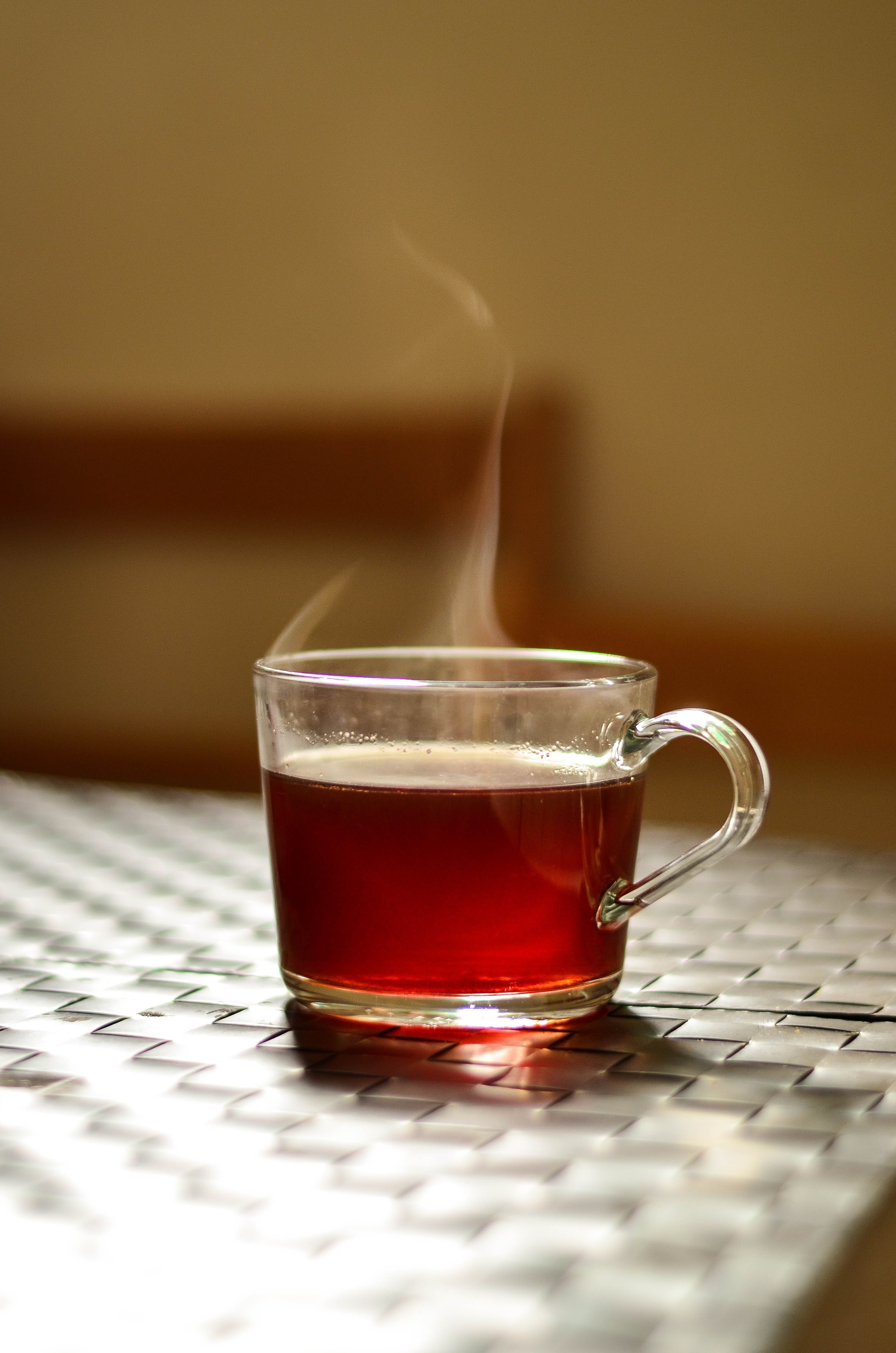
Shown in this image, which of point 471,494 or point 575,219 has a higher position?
point 575,219

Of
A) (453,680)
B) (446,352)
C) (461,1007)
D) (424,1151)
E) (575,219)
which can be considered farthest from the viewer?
(446,352)

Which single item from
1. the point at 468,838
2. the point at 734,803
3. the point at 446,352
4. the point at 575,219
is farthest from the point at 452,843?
the point at 446,352

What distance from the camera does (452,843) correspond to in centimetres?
53

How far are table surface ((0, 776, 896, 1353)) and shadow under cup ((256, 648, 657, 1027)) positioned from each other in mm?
17

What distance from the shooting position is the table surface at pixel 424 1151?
310mm

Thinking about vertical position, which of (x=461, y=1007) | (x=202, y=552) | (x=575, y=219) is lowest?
(x=461, y=1007)

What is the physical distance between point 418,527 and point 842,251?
77 cm

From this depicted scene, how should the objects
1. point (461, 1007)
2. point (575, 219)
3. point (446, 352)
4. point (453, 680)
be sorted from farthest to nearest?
point (446, 352) → point (575, 219) → point (453, 680) → point (461, 1007)

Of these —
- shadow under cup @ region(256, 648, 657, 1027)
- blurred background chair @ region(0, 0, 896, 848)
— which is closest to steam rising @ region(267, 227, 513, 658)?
blurred background chair @ region(0, 0, 896, 848)

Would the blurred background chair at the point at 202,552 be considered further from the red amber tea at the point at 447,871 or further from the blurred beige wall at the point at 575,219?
the red amber tea at the point at 447,871

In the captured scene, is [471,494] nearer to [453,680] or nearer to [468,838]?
[453,680]

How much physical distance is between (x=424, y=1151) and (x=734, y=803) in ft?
0.68

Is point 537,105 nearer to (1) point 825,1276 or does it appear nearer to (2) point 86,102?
(2) point 86,102

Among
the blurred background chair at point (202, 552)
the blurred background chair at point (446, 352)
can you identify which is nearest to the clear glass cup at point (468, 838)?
the blurred background chair at point (446, 352)
